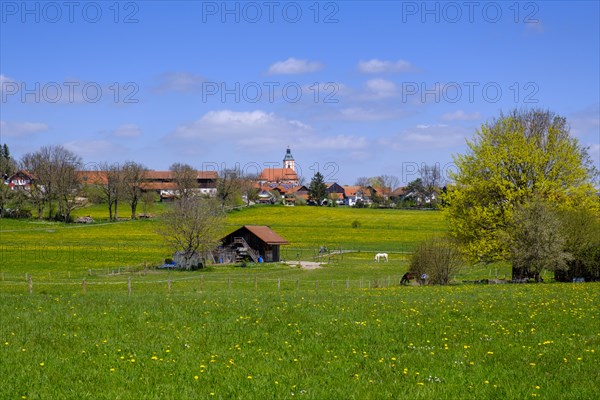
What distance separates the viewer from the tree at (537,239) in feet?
137

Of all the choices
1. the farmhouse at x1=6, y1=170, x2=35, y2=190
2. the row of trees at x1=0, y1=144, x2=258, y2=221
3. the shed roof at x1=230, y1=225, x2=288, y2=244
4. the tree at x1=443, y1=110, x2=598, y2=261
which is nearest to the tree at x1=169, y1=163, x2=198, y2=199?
the row of trees at x1=0, y1=144, x2=258, y2=221

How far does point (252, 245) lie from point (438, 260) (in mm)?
45648

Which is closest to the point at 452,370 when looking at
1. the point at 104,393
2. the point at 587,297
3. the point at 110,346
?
the point at 104,393

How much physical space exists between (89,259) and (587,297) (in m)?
62.4

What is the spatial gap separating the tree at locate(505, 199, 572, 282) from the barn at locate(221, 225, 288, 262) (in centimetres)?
4326

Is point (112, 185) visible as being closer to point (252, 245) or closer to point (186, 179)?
point (186, 179)

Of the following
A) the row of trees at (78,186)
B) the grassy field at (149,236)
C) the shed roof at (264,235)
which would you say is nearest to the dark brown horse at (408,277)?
the grassy field at (149,236)

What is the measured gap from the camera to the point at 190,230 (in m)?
73.8

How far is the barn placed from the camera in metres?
83.7

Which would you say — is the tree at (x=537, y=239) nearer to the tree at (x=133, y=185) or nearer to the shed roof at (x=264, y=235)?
the shed roof at (x=264, y=235)

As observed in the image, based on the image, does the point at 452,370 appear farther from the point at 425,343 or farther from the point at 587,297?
the point at 587,297

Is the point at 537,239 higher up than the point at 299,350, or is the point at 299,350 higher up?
the point at 537,239

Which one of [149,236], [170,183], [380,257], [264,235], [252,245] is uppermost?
[170,183]

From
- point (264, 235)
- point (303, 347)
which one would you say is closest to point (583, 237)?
point (303, 347)
